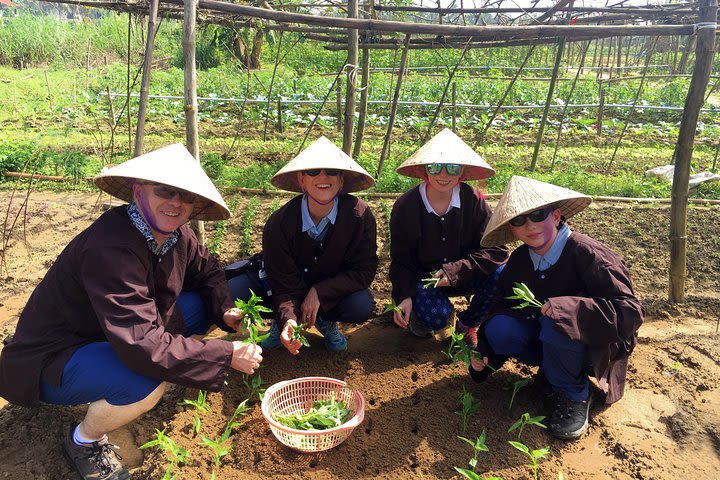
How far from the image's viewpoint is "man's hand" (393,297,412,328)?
3.13 metres

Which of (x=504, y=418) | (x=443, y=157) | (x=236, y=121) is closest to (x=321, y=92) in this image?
(x=236, y=121)

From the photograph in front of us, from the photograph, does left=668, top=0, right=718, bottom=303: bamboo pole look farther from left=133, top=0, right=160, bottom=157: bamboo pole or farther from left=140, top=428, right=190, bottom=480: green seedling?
left=133, top=0, right=160, bottom=157: bamboo pole

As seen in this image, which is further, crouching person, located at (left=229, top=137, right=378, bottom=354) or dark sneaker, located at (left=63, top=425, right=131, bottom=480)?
crouching person, located at (left=229, top=137, right=378, bottom=354)

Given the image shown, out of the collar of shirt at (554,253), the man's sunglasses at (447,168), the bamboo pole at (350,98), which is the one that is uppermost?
the bamboo pole at (350,98)

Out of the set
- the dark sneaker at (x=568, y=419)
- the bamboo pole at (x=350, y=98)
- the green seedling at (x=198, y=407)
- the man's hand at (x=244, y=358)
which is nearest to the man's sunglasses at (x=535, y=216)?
the dark sneaker at (x=568, y=419)

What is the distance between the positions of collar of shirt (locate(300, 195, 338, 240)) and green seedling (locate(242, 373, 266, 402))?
2.75ft

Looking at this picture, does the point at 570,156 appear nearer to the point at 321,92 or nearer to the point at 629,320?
the point at 321,92

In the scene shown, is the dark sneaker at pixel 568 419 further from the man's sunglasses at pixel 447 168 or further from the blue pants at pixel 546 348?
the man's sunglasses at pixel 447 168

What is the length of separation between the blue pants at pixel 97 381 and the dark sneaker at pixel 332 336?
4.14 ft

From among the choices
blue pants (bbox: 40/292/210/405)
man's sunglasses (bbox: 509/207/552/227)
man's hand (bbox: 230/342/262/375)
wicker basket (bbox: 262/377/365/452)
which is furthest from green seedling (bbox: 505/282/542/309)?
blue pants (bbox: 40/292/210/405)

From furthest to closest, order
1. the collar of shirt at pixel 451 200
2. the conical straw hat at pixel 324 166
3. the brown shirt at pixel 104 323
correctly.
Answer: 1. the collar of shirt at pixel 451 200
2. the conical straw hat at pixel 324 166
3. the brown shirt at pixel 104 323

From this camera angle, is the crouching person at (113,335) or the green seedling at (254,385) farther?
the green seedling at (254,385)

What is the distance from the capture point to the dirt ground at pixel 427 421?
246cm

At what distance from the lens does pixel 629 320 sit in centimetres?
241
